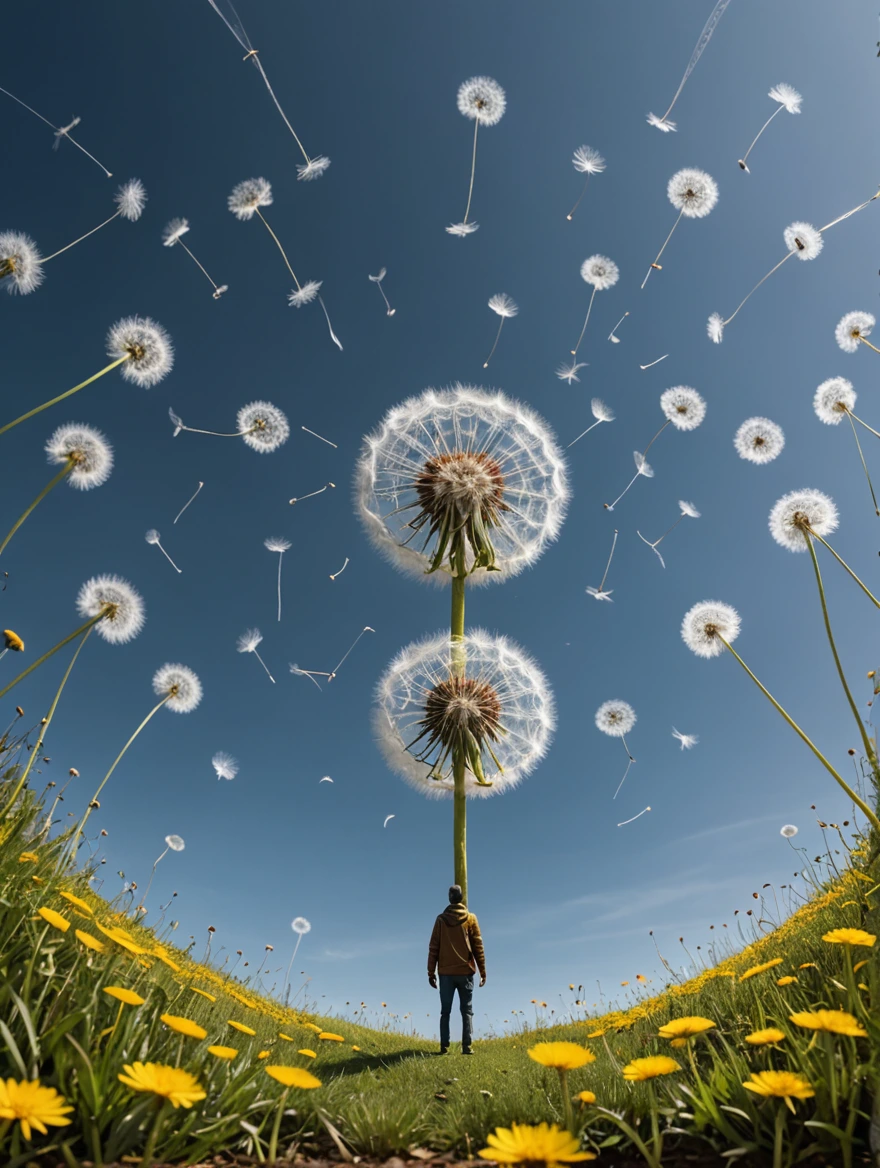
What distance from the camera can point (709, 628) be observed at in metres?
6.58

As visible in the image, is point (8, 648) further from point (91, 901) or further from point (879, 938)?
point (879, 938)

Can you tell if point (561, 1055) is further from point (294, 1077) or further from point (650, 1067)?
point (294, 1077)

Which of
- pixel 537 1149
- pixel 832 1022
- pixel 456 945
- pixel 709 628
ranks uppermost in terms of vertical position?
pixel 709 628

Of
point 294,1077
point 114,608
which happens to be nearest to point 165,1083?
point 294,1077

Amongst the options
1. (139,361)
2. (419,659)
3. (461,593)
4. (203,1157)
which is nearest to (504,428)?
(461,593)

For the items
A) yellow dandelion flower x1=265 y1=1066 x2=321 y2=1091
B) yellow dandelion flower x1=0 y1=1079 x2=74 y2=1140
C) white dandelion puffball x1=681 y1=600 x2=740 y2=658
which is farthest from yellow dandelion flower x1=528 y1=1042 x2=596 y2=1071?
white dandelion puffball x1=681 y1=600 x2=740 y2=658

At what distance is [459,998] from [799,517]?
7.20 meters

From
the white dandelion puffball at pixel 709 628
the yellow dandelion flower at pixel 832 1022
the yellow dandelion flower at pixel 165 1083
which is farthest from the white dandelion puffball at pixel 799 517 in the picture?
the yellow dandelion flower at pixel 165 1083

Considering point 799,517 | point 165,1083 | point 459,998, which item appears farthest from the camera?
point 459,998

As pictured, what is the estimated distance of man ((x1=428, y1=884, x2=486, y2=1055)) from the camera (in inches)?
323

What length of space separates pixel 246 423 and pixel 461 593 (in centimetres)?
486

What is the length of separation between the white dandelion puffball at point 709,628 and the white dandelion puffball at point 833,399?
2.23m

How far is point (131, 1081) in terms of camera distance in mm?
1648

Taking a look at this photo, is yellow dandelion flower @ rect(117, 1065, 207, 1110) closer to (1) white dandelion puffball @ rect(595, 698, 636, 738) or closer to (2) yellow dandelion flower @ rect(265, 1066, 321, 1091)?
(2) yellow dandelion flower @ rect(265, 1066, 321, 1091)
